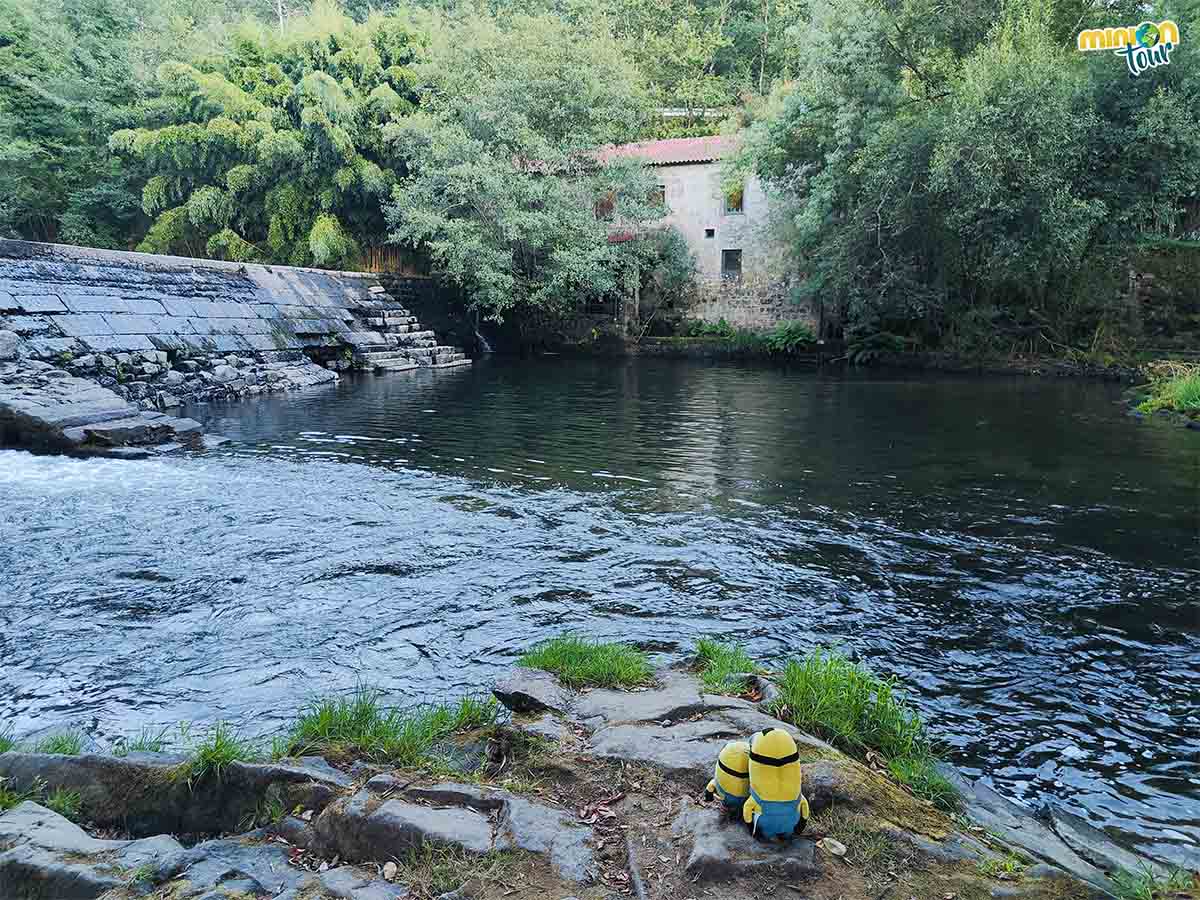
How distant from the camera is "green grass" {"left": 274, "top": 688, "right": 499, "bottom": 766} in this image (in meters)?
3.68

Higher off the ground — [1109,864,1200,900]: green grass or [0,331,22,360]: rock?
[0,331,22,360]: rock

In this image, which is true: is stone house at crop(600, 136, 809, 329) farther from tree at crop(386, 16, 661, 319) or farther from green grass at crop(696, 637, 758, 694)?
green grass at crop(696, 637, 758, 694)

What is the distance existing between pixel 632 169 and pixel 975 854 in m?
25.1

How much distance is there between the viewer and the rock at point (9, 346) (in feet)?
42.1

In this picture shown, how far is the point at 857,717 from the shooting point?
394 centimetres

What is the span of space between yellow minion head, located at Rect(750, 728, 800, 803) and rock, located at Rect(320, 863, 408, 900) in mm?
1249

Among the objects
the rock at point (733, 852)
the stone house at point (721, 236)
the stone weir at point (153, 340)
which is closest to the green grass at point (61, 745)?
the rock at point (733, 852)

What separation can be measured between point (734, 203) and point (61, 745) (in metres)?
28.5

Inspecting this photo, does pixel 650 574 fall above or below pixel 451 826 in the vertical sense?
below

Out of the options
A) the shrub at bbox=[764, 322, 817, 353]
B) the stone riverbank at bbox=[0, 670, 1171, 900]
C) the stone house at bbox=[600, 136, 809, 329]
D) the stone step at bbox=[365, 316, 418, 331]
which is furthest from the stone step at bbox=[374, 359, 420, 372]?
the stone riverbank at bbox=[0, 670, 1171, 900]

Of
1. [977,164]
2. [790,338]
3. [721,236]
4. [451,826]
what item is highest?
[977,164]

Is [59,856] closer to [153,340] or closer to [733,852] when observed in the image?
[733,852]

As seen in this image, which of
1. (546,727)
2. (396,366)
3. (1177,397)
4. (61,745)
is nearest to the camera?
(61,745)

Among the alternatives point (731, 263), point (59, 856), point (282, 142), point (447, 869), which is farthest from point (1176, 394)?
point (282, 142)
